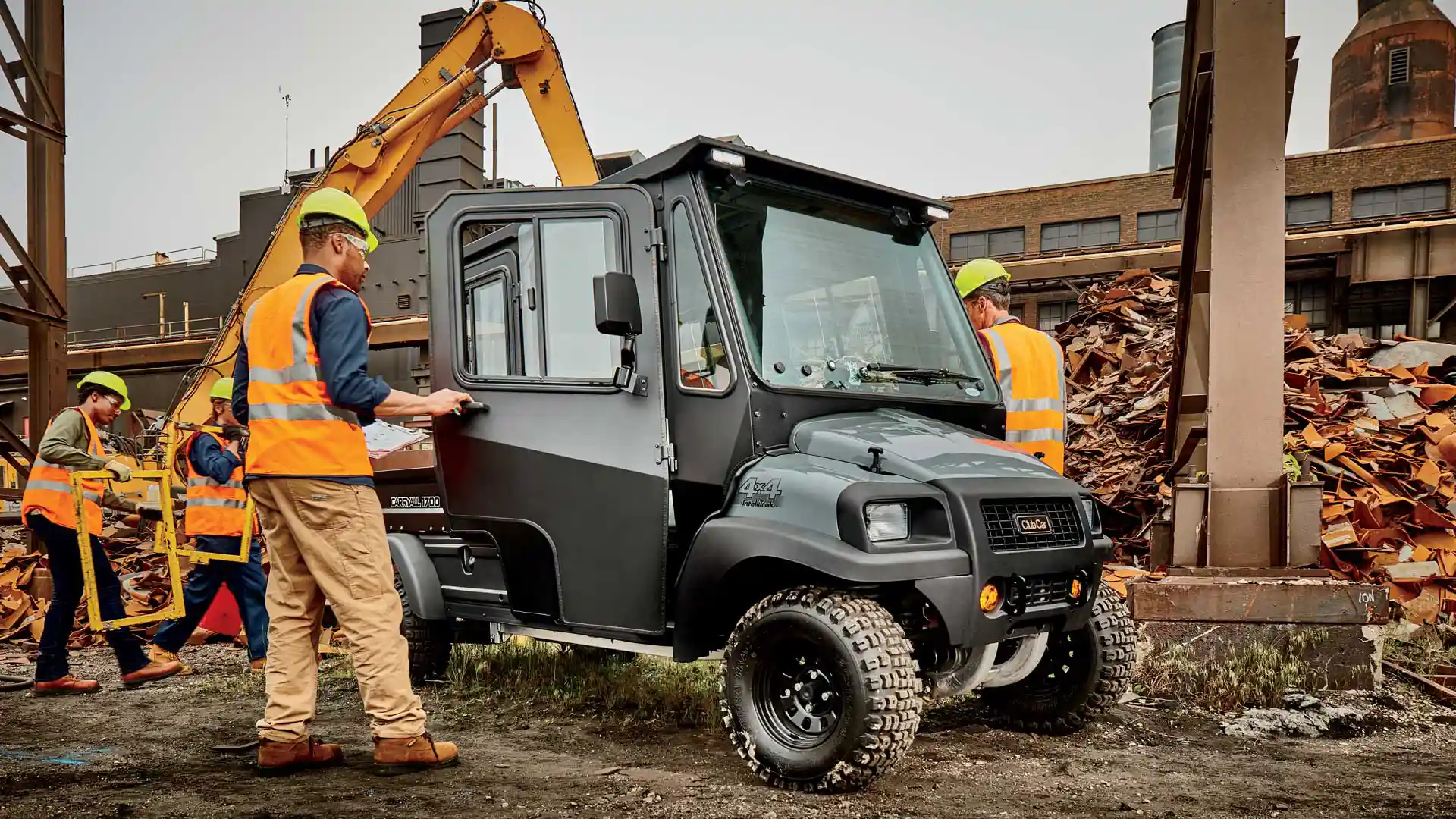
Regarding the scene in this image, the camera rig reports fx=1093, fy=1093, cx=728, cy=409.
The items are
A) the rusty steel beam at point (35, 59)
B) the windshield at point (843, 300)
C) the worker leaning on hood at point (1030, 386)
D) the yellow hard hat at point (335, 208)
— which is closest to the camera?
the yellow hard hat at point (335, 208)

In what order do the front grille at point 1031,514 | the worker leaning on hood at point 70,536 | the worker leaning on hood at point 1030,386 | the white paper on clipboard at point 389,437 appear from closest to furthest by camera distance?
the front grille at point 1031,514 < the worker leaning on hood at point 1030,386 < the white paper on clipboard at point 389,437 < the worker leaning on hood at point 70,536

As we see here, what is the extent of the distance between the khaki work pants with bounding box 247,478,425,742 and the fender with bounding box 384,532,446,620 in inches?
41.9

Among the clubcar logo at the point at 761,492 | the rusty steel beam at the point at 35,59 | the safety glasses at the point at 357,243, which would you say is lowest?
the clubcar logo at the point at 761,492

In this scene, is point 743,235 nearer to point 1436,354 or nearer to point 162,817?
point 162,817

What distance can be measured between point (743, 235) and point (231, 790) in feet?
9.11

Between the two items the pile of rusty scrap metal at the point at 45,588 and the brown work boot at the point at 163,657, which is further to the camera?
the pile of rusty scrap metal at the point at 45,588

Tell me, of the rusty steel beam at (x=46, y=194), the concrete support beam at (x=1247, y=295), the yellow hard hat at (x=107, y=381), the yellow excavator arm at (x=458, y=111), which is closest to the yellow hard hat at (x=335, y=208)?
the yellow hard hat at (x=107, y=381)

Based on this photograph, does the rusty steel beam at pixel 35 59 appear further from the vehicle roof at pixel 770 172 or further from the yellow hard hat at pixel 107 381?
the vehicle roof at pixel 770 172

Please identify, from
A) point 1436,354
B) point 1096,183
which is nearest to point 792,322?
point 1436,354

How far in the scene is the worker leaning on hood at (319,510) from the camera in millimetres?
3986

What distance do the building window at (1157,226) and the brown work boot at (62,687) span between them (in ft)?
102

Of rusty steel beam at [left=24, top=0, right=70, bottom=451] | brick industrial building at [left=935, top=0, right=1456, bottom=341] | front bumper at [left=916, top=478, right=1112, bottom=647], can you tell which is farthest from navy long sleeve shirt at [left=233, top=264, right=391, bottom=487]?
brick industrial building at [left=935, top=0, right=1456, bottom=341]

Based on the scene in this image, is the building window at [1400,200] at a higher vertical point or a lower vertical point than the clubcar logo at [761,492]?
higher

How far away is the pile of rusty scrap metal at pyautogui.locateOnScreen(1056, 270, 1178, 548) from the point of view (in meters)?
9.21
